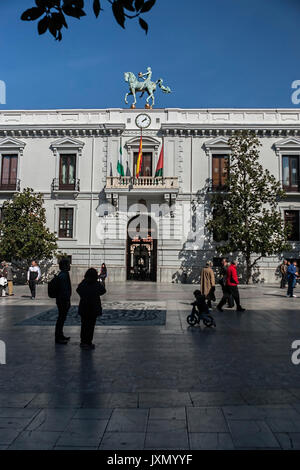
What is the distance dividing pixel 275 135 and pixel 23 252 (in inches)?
759

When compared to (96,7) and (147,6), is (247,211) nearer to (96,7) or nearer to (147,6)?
(147,6)

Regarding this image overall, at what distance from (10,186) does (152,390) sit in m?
24.2

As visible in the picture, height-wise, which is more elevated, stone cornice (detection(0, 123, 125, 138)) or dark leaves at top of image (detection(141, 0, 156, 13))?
stone cornice (detection(0, 123, 125, 138))

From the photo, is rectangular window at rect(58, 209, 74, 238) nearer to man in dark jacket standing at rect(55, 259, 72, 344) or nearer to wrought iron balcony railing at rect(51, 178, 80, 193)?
wrought iron balcony railing at rect(51, 178, 80, 193)

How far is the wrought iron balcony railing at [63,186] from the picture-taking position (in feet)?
81.9

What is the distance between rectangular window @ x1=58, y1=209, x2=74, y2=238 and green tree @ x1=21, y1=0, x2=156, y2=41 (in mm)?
22835

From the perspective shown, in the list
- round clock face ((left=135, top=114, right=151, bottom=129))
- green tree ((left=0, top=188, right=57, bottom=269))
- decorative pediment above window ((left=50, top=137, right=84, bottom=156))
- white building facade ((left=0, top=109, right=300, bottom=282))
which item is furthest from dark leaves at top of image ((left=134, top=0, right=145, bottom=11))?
decorative pediment above window ((left=50, top=137, right=84, bottom=156))

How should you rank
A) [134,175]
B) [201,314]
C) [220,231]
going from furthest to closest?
[134,175] → [220,231] → [201,314]

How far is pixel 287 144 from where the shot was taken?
970 inches

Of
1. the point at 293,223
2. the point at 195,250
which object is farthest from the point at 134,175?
the point at 293,223

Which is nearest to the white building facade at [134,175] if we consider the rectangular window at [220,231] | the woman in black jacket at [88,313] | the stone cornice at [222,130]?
the stone cornice at [222,130]

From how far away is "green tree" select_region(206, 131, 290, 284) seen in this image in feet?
70.7
